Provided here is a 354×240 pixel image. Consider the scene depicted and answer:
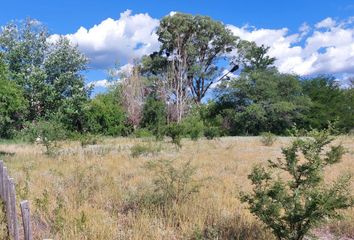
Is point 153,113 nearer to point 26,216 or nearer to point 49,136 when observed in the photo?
point 49,136

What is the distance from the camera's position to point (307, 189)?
211 inches

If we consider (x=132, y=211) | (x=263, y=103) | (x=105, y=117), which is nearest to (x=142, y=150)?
(x=132, y=211)

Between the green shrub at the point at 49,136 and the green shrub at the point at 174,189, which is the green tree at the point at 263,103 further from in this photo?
the green shrub at the point at 174,189

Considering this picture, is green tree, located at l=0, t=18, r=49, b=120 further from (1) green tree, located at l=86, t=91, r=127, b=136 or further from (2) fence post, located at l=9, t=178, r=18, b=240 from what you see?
(2) fence post, located at l=9, t=178, r=18, b=240

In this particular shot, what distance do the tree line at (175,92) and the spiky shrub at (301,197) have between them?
1910 centimetres

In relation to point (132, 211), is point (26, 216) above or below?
above

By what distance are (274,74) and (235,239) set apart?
40.9 meters

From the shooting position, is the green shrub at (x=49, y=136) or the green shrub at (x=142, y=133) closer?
the green shrub at (x=49, y=136)

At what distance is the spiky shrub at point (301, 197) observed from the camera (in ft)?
16.4

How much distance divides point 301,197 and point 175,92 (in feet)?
138

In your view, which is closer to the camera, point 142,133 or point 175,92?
point 142,133

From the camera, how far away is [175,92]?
47094mm

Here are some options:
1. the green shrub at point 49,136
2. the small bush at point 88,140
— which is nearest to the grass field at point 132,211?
the green shrub at point 49,136

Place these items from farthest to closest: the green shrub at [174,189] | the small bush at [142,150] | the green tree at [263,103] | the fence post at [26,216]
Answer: the green tree at [263,103] → the small bush at [142,150] → the green shrub at [174,189] → the fence post at [26,216]
